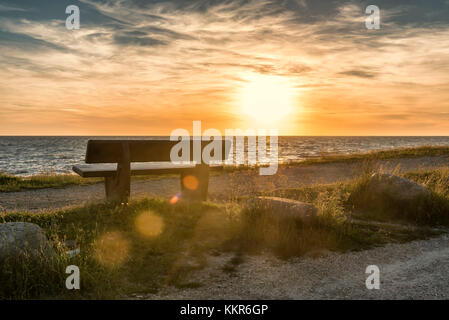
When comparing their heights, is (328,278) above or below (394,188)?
below

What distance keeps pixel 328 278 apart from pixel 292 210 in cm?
186

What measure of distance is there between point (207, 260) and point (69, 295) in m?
1.83

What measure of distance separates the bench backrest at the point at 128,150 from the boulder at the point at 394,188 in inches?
161

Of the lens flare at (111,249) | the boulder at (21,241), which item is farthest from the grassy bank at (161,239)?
the boulder at (21,241)

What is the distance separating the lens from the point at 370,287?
13.8ft

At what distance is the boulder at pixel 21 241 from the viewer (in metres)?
4.04

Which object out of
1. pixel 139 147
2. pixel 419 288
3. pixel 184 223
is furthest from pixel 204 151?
pixel 419 288

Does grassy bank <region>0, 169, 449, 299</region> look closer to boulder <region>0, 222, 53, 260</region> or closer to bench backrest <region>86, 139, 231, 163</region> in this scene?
boulder <region>0, 222, 53, 260</region>

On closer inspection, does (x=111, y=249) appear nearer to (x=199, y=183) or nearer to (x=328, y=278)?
(x=328, y=278)

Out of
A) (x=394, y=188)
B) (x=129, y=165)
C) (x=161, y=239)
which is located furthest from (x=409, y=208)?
(x=129, y=165)

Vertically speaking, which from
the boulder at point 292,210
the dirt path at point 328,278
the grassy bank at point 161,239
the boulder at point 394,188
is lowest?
the dirt path at point 328,278

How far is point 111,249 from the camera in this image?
4926 mm

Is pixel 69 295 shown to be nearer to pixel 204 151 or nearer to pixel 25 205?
pixel 204 151

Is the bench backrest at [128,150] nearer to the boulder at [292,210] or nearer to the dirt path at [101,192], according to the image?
the dirt path at [101,192]
